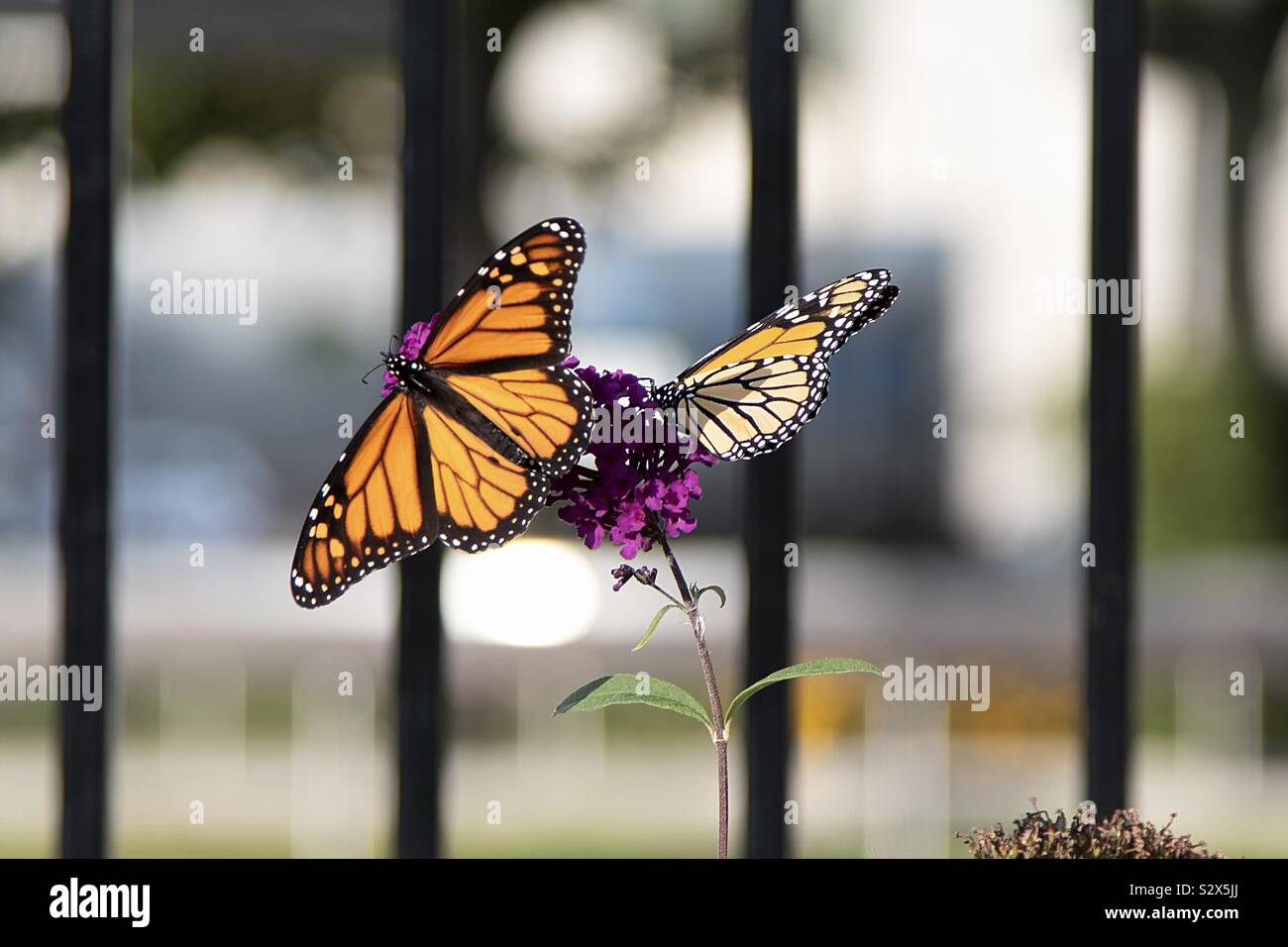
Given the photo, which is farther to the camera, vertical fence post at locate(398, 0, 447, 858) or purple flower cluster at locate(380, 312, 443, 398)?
vertical fence post at locate(398, 0, 447, 858)

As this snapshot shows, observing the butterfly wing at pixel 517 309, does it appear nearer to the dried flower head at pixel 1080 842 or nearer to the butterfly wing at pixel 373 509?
the butterfly wing at pixel 373 509

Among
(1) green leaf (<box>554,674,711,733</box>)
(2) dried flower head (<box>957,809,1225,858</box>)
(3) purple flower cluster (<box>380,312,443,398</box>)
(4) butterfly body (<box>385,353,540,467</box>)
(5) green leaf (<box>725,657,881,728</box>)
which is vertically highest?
(3) purple flower cluster (<box>380,312,443,398</box>)

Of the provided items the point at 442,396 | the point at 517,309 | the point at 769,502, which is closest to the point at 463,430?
the point at 442,396

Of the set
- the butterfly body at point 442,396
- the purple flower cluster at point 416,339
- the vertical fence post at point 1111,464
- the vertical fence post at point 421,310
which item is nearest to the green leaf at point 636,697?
the butterfly body at point 442,396

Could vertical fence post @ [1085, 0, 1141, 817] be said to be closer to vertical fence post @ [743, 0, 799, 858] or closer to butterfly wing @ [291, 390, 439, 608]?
vertical fence post @ [743, 0, 799, 858]

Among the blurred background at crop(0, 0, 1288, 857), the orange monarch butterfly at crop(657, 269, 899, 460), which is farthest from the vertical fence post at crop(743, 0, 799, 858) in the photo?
the orange monarch butterfly at crop(657, 269, 899, 460)

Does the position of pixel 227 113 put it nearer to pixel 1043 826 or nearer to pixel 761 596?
pixel 761 596

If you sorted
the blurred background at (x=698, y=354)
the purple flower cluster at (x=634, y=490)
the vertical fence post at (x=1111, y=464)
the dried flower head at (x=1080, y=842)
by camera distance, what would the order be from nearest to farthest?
the purple flower cluster at (x=634, y=490) < the dried flower head at (x=1080, y=842) < the vertical fence post at (x=1111, y=464) < the blurred background at (x=698, y=354)
